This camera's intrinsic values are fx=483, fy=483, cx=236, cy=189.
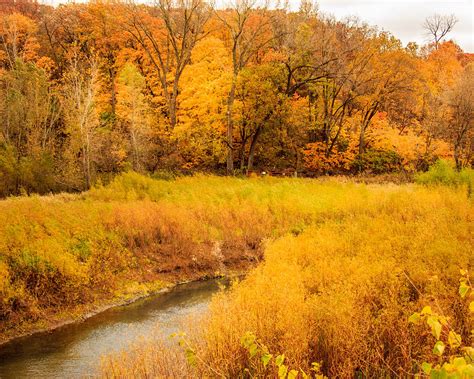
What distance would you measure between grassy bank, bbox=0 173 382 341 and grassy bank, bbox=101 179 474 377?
Result: 4995 millimetres

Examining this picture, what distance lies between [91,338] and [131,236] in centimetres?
636

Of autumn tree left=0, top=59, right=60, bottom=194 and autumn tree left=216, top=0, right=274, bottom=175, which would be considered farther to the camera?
autumn tree left=216, top=0, right=274, bottom=175

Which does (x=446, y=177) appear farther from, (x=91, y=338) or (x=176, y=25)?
(x=176, y=25)

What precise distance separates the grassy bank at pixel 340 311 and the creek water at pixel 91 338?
48.9 inches

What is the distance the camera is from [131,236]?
57.6 feet

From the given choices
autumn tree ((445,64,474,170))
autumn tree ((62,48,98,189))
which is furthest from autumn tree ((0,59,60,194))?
autumn tree ((445,64,474,170))

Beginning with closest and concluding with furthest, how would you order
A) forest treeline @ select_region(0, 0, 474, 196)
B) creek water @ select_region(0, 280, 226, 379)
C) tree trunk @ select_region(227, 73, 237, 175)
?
1. creek water @ select_region(0, 280, 226, 379)
2. forest treeline @ select_region(0, 0, 474, 196)
3. tree trunk @ select_region(227, 73, 237, 175)

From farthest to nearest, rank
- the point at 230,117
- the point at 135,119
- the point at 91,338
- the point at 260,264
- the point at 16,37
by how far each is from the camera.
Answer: the point at 16,37, the point at 230,117, the point at 135,119, the point at 260,264, the point at 91,338

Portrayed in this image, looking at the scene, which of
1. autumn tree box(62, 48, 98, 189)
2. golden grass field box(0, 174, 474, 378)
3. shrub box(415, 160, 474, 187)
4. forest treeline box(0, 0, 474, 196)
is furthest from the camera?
forest treeline box(0, 0, 474, 196)

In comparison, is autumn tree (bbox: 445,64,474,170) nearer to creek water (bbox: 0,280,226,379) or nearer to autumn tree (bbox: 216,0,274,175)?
autumn tree (bbox: 216,0,274,175)

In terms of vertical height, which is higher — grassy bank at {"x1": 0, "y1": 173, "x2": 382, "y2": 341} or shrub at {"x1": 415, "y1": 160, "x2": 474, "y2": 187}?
shrub at {"x1": 415, "y1": 160, "x2": 474, "y2": 187}

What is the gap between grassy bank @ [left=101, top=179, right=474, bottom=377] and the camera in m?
6.96

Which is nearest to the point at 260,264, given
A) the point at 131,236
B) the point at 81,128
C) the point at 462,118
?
the point at 131,236

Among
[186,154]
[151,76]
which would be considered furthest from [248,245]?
[151,76]
